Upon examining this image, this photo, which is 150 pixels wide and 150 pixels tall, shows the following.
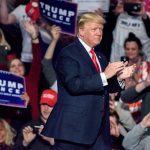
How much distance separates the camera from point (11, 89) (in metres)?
5.20

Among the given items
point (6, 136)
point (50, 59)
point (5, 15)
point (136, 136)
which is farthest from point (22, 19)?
point (136, 136)

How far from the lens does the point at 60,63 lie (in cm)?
351

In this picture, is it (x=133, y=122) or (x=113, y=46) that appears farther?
(x=113, y=46)

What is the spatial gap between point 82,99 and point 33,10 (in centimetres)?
227

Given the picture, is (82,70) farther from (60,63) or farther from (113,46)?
(113,46)

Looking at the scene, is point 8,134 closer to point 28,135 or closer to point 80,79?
point 28,135

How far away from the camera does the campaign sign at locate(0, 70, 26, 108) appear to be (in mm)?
5195

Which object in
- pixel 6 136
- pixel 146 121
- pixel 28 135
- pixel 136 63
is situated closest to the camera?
pixel 146 121

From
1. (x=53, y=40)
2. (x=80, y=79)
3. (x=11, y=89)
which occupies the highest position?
(x=80, y=79)

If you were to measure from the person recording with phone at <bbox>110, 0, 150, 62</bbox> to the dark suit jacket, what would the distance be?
235 cm

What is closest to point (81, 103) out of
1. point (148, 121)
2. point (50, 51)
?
point (148, 121)

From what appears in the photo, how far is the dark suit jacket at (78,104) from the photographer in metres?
3.48

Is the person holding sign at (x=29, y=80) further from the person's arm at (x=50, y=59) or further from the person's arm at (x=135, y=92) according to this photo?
the person's arm at (x=135, y=92)

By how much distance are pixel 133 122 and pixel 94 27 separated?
1.80 metres
